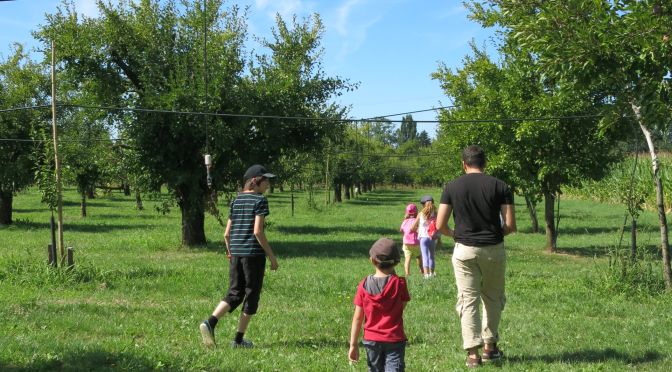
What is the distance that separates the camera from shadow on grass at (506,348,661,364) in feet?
20.2

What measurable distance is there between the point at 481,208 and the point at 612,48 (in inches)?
70.8

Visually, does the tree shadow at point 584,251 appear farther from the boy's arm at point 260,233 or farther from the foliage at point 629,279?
the boy's arm at point 260,233

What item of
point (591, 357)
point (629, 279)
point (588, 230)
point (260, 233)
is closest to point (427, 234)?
point (629, 279)

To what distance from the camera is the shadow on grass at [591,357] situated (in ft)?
20.2

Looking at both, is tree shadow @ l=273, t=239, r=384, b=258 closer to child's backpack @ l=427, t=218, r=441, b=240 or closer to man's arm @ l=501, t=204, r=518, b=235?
child's backpack @ l=427, t=218, r=441, b=240

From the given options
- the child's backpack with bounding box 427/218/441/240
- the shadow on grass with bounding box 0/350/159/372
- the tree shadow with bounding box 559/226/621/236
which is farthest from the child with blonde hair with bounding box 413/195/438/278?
the tree shadow with bounding box 559/226/621/236

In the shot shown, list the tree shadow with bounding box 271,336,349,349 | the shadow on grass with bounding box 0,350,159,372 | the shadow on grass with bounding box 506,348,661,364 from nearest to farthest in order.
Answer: the shadow on grass with bounding box 0,350,159,372, the shadow on grass with bounding box 506,348,661,364, the tree shadow with bounding box 271,336,349,349

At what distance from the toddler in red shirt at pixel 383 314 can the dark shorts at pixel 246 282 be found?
1.92m

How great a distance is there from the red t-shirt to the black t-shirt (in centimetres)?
124

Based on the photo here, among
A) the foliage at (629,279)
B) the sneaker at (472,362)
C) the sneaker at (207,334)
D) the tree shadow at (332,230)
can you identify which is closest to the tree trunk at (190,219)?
the tree shadow at (332,230)

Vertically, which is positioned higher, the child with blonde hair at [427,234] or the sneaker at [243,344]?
the child with blonde hair at [427,234]

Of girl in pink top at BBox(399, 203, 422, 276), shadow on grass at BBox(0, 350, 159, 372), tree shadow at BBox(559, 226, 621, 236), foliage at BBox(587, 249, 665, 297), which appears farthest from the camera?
tree shadow at BBox(559, 226, 621, 236)

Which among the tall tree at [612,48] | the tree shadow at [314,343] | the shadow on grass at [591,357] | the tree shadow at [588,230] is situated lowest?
the tree shadow at [588,230]

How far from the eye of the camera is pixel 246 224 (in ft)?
21.5
